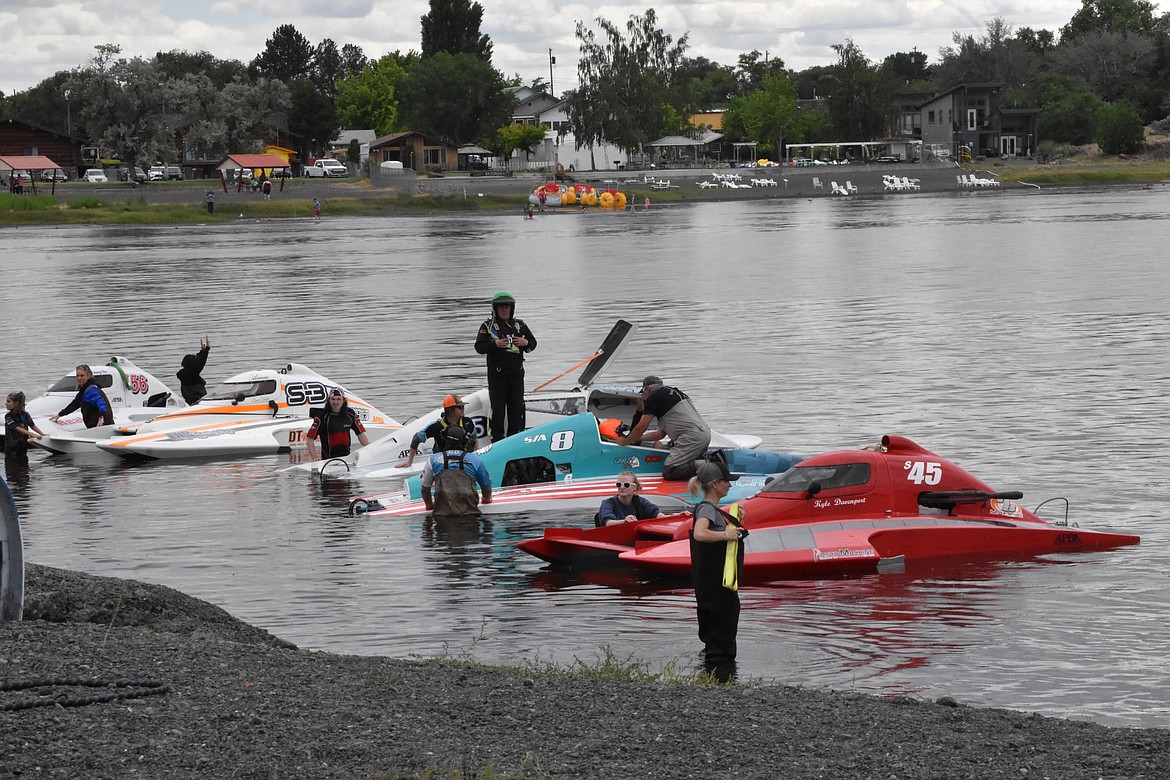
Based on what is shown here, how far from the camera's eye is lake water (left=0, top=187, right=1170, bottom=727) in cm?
1291

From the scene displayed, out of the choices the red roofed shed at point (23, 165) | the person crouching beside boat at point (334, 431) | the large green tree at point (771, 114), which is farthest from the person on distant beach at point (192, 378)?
the large green tree at point (771, 114)

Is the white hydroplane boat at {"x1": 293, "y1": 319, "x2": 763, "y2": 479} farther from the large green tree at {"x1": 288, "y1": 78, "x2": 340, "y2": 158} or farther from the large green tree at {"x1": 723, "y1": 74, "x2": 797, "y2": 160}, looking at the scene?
the large green tree at {"x1": 723, "y1": 74, "x2": 797, "y2": 160}

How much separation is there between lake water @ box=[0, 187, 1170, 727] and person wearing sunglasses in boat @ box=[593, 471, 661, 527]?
1.11 metres

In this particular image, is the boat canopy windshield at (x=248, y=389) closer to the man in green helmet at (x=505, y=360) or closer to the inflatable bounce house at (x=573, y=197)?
the man in green helmet at (x=505, y=360)

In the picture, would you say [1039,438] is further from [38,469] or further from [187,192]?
[187,192]

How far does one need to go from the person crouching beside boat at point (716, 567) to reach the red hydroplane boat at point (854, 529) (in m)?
3.31


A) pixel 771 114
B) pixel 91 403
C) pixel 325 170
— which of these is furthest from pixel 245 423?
pixel 771 114

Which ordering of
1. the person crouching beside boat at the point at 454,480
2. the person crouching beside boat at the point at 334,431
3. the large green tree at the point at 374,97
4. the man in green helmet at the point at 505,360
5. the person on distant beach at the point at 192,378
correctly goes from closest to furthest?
1. the person crouching beside boat at the point at 454,480
2. the man in green helmet at the point at 505,360
3. the person crouching beside boat at the point at 334,431
4. the person on distant beach at the point at 192,378
5. the large green tree at the point at 374,97

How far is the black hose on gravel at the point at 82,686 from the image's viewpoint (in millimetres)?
7812

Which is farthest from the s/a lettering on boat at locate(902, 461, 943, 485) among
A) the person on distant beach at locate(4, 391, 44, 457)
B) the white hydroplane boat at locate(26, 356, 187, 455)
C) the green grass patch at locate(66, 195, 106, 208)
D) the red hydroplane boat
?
the green grass patch at locate(66, 195, 106, 208)

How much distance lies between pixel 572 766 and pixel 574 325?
34047 mm

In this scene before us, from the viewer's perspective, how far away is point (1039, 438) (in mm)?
22969

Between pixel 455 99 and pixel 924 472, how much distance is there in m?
129

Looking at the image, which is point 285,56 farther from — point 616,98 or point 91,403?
point 91,403
